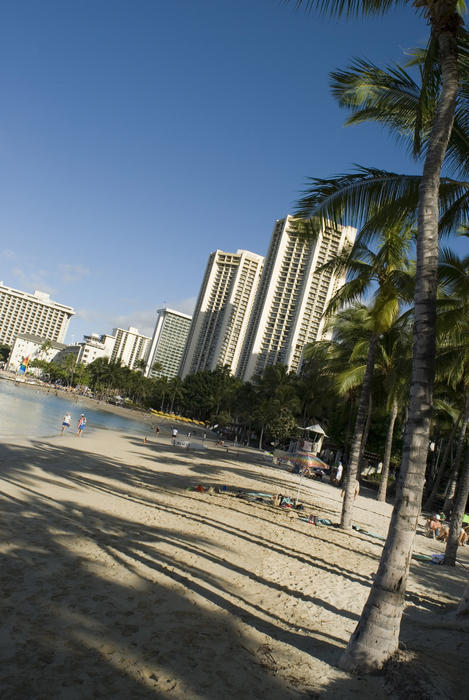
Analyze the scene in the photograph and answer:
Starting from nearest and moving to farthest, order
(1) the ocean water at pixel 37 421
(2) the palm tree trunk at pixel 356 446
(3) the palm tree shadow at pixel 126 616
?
(3) the palm tree shadow at pixel 126 616 → (2) the palm tree trunk at pixel 356 446 → (1) the ocean water at pixel 37 421

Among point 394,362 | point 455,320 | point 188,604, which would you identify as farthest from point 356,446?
point 394,362

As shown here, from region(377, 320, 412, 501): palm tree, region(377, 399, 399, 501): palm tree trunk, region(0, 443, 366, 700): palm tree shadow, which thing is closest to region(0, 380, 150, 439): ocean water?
region(0, 443, 366, 700): palm tree shadow

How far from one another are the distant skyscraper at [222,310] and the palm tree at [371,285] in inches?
4044

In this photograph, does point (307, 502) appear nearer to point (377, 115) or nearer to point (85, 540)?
point (85, 540)

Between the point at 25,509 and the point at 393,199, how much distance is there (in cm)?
930

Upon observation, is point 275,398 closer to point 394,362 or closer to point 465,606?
point 394,362

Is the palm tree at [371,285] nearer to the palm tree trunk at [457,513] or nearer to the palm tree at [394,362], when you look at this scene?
the palm tree trunk at [457,513]

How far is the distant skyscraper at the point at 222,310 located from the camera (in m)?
119

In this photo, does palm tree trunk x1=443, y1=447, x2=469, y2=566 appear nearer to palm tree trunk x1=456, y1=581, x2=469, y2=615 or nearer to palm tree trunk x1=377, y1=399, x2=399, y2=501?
palm tree trunk x1=456, y1=581, x2=469, y2=615

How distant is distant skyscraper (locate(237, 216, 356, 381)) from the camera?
99.4 m

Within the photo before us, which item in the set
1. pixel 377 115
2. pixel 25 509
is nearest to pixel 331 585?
pixel 25 509

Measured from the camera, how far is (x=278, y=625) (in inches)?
233

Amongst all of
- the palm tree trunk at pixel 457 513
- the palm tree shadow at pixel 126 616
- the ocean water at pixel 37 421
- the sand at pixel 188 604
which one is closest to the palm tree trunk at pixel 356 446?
the sand at pixel 188 604

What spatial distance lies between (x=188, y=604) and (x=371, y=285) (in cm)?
1055
